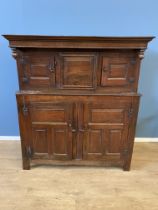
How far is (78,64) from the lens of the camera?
5.18ft

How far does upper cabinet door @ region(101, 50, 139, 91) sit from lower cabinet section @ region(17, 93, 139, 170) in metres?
0.11

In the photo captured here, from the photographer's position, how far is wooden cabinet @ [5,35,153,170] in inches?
58.4

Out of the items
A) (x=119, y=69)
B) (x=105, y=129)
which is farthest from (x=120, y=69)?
(x=105, y=129)

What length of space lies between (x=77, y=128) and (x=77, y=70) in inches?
21.0

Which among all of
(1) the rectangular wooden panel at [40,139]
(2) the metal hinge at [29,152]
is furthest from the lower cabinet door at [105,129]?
(2) the metal hinge at [29,152]

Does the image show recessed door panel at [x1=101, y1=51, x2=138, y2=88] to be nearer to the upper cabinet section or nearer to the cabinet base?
the upper cabinet section

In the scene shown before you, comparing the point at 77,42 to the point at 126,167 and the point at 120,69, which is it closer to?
the point at 120,69

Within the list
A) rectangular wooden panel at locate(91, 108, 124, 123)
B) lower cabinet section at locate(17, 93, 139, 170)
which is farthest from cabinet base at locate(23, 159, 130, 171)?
rectangular wooden panel at locate(91, 108, 124, 123)

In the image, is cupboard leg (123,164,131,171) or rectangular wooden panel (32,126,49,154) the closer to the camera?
rectangular wooden panel (32,126,49,154)

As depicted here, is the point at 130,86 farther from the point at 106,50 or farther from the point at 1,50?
the point at 1,50
